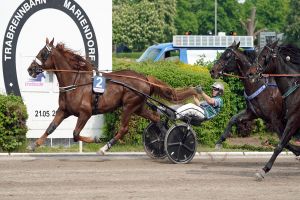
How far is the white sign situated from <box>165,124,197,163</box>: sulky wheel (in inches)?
144

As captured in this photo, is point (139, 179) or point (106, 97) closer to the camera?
point (139, 179)

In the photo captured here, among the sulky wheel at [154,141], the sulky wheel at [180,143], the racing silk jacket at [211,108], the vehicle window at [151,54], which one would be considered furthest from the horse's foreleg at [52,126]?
the vehicle window at [151,54]

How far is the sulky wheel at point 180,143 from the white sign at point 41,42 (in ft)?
12.0

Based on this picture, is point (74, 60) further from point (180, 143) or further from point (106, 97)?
point (180, 143)

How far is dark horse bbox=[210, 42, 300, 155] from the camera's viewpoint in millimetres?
14352

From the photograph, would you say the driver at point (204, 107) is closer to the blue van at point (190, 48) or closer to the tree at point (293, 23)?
the blue van at point (190, 48)

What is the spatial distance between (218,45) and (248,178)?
14667 millimetres

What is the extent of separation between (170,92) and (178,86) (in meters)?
2.18

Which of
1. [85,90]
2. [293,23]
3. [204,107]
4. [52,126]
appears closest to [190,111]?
[204,107]

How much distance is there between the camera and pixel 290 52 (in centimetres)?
1366

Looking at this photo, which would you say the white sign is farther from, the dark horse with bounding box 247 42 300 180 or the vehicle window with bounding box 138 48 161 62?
the vehicle window with bounding box 138 48 161 62

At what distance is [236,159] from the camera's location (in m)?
16.5

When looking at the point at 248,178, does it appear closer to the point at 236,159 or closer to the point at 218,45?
the point at 236,159

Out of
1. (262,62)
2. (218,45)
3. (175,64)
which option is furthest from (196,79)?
(218,45)
